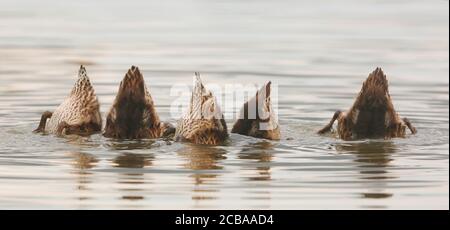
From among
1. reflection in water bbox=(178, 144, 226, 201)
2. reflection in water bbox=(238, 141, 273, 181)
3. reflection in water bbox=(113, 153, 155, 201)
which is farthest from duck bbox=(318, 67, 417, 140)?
reflection in water bbox=(113, 153, 155, 201)

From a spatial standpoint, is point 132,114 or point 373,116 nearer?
point 132,114

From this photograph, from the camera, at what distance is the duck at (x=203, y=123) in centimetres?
1466

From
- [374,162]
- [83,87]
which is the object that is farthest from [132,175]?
[83,87]

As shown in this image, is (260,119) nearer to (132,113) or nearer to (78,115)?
(132,113)

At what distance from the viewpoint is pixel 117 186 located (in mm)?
12359

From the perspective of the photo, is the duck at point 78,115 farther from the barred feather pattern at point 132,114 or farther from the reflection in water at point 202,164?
the reflection in water at point 202,164

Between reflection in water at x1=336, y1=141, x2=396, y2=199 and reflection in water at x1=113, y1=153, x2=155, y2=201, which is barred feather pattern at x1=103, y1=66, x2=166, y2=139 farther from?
reflection in water at x1=336, y1=141, x2=396, y2=199

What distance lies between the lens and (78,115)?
15.4m

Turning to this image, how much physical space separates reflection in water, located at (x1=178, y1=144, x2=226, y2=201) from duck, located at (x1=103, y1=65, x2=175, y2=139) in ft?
2.09

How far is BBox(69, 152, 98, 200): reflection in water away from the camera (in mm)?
12453

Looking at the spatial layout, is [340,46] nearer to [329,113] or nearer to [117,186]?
[329,113]

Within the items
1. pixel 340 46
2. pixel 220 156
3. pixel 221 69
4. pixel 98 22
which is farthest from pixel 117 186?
pixel 98 22

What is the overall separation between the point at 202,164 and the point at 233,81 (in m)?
6.24

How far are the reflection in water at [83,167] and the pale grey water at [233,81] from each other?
0.09ft
